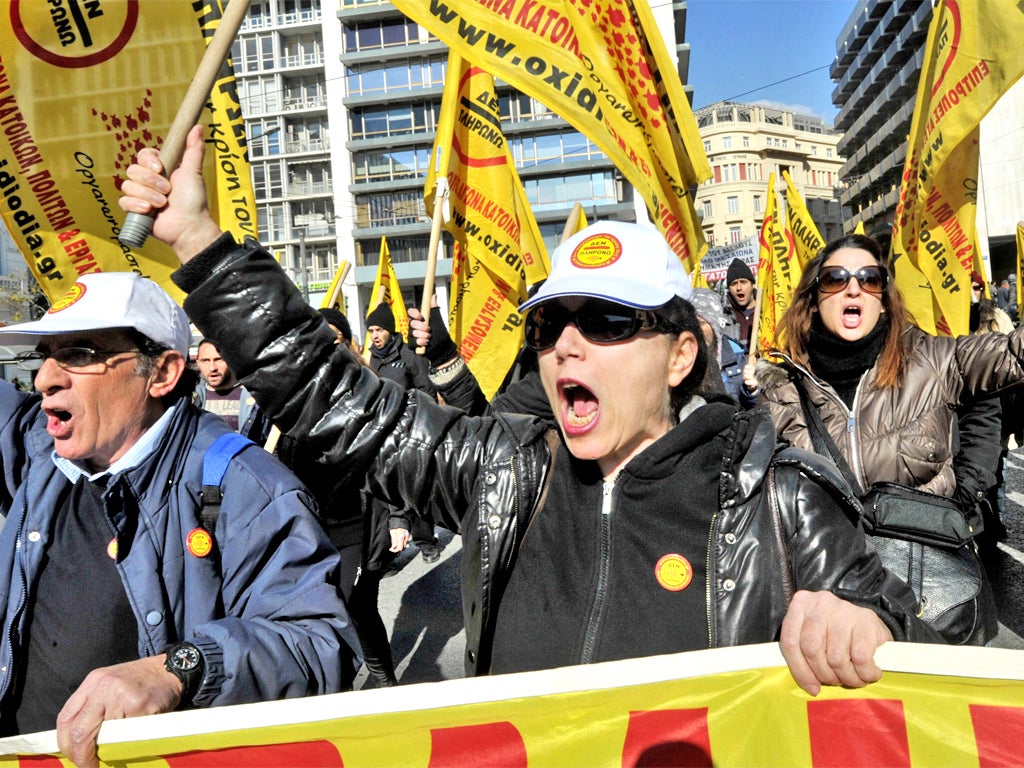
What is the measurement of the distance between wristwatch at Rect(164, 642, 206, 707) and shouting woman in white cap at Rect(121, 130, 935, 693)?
19.2 inches

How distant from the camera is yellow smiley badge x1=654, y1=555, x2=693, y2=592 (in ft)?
5.90

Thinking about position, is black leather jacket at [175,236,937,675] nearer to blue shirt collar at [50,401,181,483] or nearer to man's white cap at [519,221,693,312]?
man's white cap at [519,221,693,312]

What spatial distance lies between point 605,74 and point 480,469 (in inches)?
99.3

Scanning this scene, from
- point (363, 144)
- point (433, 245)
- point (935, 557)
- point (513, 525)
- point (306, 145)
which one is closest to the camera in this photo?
point (513, 525)

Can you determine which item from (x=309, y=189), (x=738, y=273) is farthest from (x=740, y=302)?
(x=309, y=189)

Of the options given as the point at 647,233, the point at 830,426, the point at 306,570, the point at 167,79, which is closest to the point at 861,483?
the point at 830,426

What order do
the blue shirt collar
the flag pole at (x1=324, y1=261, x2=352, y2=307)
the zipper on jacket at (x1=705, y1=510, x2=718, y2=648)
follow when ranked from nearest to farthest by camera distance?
the zipper on jacket at (x1=705, y1=510, x2=718, y2=648) → the blue shirt collar → the flag pole at (x1=324, y1=261, x2=352, y2=307)

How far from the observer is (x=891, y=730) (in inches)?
64.2

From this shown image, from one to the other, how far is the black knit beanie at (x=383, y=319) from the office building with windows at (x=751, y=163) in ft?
328

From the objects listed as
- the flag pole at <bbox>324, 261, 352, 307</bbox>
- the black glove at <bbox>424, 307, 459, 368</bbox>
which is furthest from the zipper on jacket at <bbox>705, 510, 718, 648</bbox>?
the flag pole at <bbox>324, 261, 352, 307</bbox>

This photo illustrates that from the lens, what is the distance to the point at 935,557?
298cm

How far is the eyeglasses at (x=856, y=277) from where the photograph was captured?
3555 mm

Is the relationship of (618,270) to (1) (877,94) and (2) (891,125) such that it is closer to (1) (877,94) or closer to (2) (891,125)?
(2) (891,125)

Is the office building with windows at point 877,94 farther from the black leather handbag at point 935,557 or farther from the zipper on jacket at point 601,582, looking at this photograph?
the zipper on jacket at point 601,582
